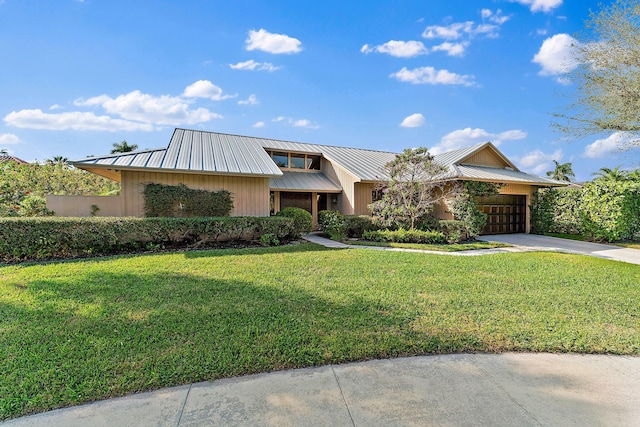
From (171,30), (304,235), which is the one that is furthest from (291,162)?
(171,30)

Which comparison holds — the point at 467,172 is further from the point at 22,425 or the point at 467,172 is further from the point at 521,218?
the point at 22,425

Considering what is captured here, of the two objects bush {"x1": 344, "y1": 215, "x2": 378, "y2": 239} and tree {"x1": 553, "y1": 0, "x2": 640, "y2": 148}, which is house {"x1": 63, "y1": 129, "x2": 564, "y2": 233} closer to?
bush {"x1": 344, "y1": 215, "x2": 378, "y2": 239}

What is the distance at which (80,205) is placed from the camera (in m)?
11.2

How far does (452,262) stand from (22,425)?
8832mm

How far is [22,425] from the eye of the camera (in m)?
2.30

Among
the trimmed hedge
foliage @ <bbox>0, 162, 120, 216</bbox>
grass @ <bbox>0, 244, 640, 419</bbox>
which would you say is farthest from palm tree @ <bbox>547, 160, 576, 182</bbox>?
foliage @ <bbox>0, 162, 120, 216</bbox>

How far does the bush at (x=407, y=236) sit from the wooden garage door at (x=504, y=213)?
201 inches

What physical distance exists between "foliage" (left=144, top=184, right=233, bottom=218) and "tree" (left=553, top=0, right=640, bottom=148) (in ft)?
52.1

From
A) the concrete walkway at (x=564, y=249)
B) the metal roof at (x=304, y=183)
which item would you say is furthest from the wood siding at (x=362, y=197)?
the concrete walkway at (x=564, y=249)

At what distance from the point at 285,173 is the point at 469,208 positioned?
392 inches

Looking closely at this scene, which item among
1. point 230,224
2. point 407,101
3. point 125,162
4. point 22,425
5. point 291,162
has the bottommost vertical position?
point 22,425

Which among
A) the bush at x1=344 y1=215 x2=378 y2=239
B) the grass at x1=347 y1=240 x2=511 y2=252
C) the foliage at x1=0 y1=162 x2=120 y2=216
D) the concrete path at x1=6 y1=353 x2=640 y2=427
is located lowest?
the concrete path at x1=6 y1=353 x2=640 y2=427

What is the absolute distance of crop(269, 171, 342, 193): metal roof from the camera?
14.9 m

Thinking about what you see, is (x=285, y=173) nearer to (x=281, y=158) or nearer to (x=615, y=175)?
(x=281, y=158)
